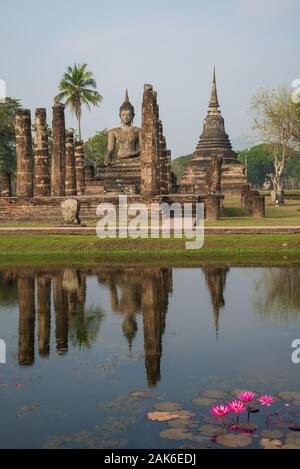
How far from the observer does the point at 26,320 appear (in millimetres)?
11586

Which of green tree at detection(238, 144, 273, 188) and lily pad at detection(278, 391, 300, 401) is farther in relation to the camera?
green tree at detection(238, 144, 273, 188)

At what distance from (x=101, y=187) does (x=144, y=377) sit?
2820cm

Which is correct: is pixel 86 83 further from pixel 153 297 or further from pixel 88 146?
pixel 153 297

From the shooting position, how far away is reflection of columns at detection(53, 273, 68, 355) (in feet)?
32.7

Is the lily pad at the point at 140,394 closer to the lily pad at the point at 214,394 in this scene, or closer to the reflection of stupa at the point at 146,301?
the reflection of stupa at the point at 146,301

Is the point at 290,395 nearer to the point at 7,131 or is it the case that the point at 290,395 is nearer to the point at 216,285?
the point at 216,285

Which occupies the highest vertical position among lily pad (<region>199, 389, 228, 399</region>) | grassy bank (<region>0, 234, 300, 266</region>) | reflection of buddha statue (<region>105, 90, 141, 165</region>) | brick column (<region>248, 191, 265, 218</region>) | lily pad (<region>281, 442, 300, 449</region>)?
reflection of buddha statue (<region>105, 90, 141, 165</region>)

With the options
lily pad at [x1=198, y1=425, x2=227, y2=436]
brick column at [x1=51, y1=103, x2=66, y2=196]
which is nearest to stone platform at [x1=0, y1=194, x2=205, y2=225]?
brick column at [x1=51, y1=103, x2=66, y2=196]

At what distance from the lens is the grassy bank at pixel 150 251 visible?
61.7 ft

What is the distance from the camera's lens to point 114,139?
36.7 metres

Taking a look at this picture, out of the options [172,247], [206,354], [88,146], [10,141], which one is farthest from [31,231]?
[88,146]

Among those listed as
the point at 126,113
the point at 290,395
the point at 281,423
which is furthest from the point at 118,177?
the point at 281,423

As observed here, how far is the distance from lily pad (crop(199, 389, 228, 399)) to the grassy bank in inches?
418

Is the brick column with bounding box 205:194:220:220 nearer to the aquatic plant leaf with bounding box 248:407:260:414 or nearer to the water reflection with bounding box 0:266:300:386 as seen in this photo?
the water reflection with bounding box 0:266:300:386
